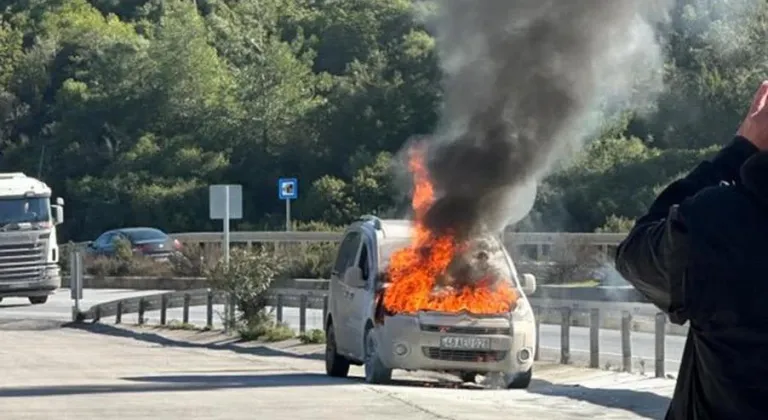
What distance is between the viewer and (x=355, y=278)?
18141 mm

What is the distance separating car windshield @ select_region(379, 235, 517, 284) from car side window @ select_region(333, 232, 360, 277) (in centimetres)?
113

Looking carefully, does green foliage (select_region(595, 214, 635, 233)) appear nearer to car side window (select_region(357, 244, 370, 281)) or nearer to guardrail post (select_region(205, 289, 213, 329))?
guardrail post (select_region(205, 289, 213, 329))

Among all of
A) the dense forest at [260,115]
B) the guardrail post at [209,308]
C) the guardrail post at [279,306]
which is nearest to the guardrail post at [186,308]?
the guardrail post at [209,308]

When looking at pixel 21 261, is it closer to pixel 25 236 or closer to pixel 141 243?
pixel 25 236

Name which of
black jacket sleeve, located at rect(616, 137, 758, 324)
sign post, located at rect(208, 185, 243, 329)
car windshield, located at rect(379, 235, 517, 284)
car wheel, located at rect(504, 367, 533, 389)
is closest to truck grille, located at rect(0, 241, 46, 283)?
sign post, located at rect(208, 185, 243, 329)

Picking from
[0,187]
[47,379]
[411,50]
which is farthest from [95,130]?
[47,379]

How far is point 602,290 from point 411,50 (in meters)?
24.0

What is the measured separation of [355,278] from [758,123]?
579 inches

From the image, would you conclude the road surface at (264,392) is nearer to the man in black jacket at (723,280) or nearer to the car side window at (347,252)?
the car side window at (347,252)

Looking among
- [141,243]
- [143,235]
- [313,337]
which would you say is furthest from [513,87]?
[143,235]

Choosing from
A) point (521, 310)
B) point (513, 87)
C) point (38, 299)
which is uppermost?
point (513, 87)

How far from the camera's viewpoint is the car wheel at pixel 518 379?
17259mm

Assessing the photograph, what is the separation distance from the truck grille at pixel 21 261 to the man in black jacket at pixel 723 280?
117ft

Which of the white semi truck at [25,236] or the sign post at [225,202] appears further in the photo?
the white semi truck at [25,236]
